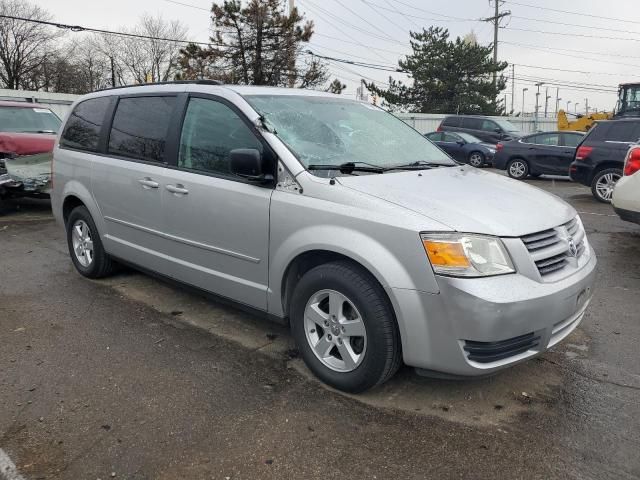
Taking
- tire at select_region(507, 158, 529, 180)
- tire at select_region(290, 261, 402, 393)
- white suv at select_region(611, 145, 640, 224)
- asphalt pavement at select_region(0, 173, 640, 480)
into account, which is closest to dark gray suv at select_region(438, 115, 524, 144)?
tire at select_region(507, 158, 529, 180)

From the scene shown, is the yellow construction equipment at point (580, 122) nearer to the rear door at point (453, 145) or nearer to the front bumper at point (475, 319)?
the rear door at point (453, 145)

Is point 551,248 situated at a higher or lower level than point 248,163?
lower

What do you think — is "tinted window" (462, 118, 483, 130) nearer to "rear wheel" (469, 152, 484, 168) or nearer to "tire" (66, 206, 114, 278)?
"rear wheel" (469, 152, 484, 168)

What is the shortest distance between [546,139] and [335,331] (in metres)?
13.5

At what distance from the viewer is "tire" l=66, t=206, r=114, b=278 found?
506 cm

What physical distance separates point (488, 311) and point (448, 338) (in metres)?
0.24

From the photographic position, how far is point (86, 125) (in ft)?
16.9

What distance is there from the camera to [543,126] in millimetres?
37531

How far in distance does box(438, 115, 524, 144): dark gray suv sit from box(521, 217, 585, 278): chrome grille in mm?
18347

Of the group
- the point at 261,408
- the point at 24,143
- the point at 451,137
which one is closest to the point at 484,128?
the point at 451,137

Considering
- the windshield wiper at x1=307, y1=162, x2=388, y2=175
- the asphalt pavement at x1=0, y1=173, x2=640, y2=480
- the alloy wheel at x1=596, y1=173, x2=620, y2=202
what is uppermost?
the windshield wiper at x1=307, y1=162, x2=388, y2=175

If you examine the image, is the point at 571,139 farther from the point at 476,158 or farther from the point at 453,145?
the point at 453,145

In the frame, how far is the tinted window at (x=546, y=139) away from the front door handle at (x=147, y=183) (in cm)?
1301

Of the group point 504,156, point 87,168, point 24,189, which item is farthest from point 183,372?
point 504,156
